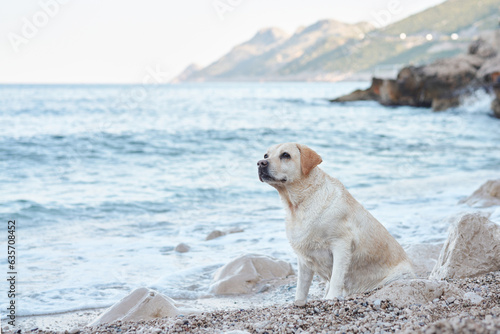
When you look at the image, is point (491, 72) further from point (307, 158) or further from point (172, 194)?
point (307, 158)

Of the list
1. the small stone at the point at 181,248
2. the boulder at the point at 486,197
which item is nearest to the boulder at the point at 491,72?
the boulder at the point at 486,197

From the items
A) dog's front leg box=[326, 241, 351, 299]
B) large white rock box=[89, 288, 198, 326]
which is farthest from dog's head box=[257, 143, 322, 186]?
large white rock box=[89, 288, 198, 326]

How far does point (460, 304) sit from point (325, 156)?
14531 millimetres

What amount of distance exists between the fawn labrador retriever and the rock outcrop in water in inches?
1065

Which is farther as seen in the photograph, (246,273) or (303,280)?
(246,273)

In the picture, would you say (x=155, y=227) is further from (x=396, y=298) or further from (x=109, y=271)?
(x=396, y=298)

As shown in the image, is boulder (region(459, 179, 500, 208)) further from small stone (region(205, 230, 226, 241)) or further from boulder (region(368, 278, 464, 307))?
boulder (region(368, 278, 464, 307))

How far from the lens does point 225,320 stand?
398 cm

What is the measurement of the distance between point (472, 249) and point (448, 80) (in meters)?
34.4

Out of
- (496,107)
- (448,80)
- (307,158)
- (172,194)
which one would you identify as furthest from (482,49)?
(307,158)

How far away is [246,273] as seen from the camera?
20.4ft

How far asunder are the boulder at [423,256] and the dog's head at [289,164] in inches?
99.7

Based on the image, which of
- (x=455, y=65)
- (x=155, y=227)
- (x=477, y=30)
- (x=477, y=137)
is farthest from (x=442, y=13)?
(x=155, y=227)

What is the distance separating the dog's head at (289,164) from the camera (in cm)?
434
